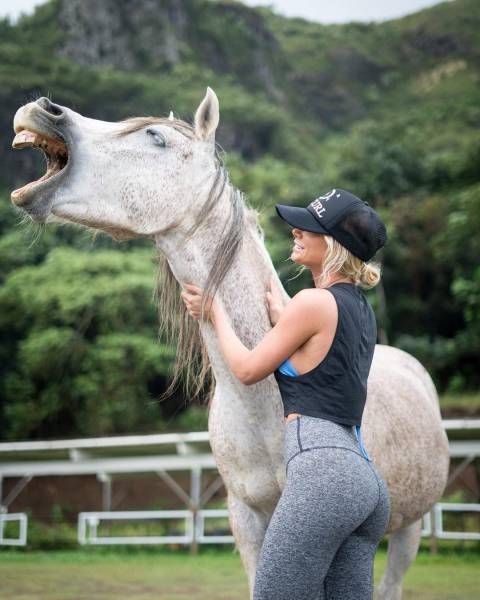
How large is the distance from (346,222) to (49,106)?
1.06 m

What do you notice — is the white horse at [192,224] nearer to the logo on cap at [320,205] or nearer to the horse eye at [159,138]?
the horse eye at [159,138]

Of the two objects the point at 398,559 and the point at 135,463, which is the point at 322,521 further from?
the point at 135,463

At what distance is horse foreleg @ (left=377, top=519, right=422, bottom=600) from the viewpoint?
4285mm

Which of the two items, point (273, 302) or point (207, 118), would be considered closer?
point (207, 118)

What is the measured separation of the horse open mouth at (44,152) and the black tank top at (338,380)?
1042 millimetres

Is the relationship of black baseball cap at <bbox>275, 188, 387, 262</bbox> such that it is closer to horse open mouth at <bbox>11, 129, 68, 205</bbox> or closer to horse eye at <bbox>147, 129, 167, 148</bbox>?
horse eye at <bbox>147, 129, 167, 148</bbox>

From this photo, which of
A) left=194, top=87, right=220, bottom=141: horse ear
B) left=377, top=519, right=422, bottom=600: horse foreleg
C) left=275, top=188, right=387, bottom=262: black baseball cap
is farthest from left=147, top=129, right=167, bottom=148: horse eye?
left=377, top=519, right=422, bottom=600: horse foreleg

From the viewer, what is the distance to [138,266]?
25.3 metres

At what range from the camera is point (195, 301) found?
9.35 ft

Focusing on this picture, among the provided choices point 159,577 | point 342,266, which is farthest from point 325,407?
point 159,577

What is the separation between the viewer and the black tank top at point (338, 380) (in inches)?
→ 91.4

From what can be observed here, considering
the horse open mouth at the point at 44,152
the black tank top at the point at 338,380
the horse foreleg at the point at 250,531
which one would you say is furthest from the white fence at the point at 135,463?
the horse open mouth at the point at 44,152

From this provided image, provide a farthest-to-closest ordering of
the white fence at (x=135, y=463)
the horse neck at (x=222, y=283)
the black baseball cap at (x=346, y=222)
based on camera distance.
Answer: the white fence at (x=135, y=463)
the horse neck at (x=222, y=283)
the black baseball cap at (x=346, y=222)

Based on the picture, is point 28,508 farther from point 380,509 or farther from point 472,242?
point 380,509
